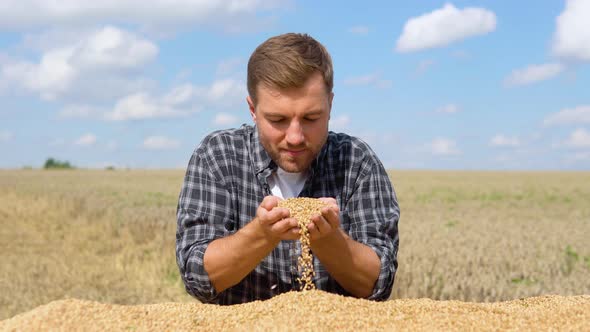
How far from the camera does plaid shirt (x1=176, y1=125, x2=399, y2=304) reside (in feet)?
10.8

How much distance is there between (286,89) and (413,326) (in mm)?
1177

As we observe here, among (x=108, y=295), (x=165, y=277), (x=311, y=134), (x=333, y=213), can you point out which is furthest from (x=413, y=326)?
(x=165, y=277)

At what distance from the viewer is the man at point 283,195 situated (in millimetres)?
2830

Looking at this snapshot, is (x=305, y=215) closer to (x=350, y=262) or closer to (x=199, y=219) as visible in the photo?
(x=350, y=262)

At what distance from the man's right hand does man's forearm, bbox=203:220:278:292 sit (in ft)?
0.25

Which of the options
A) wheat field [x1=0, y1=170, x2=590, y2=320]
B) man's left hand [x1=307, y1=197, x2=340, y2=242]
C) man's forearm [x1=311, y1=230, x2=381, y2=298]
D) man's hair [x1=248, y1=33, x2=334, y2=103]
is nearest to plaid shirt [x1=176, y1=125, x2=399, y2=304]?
man's forearm [x1=311, y1=230, x2=381, y2=298]

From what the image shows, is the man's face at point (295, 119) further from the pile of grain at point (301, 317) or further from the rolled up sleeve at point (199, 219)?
the pile of grain at point (301, 317)

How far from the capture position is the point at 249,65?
10.4 feet

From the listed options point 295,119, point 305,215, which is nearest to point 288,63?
point 295,119

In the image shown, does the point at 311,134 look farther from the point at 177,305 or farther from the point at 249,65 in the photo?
the point at 177,305

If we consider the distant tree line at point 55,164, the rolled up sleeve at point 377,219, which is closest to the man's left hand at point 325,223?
the rolled up sleeve at point 377,219

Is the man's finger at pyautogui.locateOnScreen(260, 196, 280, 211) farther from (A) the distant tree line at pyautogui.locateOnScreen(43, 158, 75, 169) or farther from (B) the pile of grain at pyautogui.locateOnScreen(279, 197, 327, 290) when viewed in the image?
(A) the distant tree line at pyautogui.locateOnScreen(43, 158, 75, 169)

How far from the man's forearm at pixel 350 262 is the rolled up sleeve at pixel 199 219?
0.61 meters

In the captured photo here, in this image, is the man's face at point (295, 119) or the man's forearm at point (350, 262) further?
the man's face at point (295, 119)
